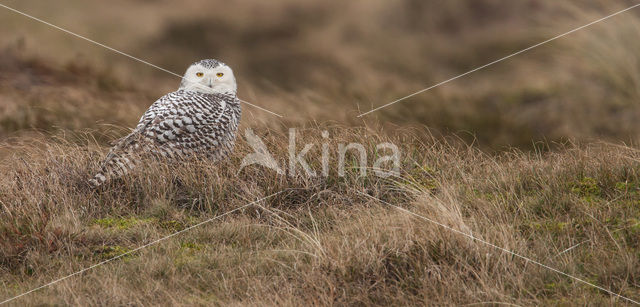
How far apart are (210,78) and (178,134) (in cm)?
66

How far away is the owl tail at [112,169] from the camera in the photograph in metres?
5.57

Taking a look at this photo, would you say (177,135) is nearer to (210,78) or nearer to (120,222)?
(210,78)

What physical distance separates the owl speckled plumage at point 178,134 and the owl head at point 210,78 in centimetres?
13

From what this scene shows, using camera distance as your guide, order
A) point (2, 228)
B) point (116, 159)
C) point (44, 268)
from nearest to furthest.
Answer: point (44, 268), point (2, 228), point (116, 159)

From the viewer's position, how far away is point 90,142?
634cm

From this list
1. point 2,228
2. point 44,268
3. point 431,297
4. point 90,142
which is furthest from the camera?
point 90,142

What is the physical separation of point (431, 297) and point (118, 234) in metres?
2.37

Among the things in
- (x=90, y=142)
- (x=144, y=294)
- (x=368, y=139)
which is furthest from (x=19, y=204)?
(x=368, y=139)

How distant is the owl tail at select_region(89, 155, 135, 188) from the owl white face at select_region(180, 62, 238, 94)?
3.11 feet

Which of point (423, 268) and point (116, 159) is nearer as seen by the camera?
point (423, 268)

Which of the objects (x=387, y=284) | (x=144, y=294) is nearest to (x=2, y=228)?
(x=144, y=294)

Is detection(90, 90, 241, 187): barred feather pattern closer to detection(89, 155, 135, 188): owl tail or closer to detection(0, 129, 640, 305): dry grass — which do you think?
detection(89, 155, 135, 188): owl tail

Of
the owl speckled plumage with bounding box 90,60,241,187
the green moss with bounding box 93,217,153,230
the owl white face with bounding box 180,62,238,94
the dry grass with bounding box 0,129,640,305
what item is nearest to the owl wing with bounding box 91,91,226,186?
the owl speckled plumage with bounding box 90,60,241,187

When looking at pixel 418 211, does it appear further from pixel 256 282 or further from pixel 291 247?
pixel 256 282
